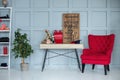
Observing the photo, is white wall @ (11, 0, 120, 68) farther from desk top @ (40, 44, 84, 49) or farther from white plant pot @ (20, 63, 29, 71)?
desk top @ (40, 44, 84, 49)

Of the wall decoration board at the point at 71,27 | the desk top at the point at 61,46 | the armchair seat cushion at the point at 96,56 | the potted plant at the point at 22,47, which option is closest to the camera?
the armchair seat cushion at the point at 96,56

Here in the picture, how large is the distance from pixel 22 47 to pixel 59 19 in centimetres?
135

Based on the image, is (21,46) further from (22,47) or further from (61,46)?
(61,46)

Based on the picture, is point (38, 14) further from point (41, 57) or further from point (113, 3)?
point (113, 3)

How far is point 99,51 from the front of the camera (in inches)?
275

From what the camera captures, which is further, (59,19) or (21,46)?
(59,19)

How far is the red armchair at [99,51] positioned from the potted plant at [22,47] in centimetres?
151

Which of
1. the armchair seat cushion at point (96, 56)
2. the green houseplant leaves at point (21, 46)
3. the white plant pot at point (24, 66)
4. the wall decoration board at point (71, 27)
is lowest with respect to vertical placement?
the white plant pot at point (24, 66)

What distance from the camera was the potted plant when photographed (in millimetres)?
6988

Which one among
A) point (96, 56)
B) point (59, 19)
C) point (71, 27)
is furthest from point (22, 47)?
point (96, 56)

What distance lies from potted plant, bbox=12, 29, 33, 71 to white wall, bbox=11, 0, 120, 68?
471 mm

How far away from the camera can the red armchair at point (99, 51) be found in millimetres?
6332

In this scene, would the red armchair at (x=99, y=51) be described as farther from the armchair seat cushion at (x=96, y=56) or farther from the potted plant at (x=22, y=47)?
the potted plant at (x=22, y=47)

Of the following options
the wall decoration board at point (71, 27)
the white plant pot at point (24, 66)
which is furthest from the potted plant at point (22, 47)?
the wall decoration board at point (71, 27)
